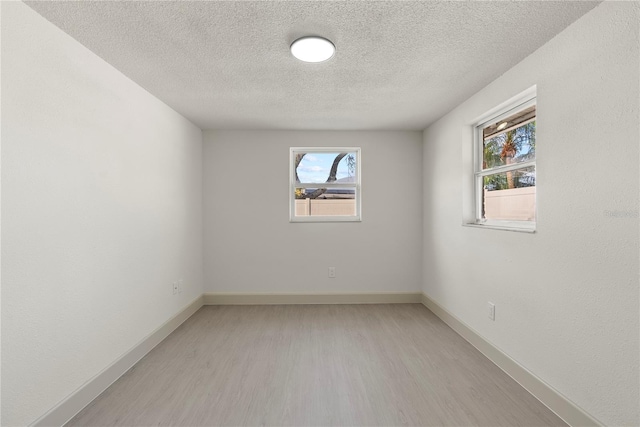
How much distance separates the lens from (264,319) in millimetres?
3260

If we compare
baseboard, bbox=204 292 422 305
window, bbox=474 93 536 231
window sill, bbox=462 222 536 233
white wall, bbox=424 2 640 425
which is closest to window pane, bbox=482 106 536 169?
window, bbox=474 93 536 231

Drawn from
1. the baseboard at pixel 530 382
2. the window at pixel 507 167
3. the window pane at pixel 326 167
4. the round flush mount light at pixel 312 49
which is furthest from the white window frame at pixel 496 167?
the window pane at pixel 326 167

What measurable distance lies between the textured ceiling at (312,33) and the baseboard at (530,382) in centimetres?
211

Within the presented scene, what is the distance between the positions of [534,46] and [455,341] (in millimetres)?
2374

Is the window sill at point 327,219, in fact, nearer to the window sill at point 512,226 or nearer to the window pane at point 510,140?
the window sill at point 512,226

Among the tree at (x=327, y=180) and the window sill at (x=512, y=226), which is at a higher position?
the tree at (x=327, y=180)

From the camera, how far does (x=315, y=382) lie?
2059mm

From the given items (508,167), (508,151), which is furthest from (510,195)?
(508,151)

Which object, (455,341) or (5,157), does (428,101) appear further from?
(5,157)

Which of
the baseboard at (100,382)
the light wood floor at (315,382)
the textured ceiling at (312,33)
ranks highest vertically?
the textured ceiling at (312,33)

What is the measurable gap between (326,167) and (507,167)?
83.9 inches

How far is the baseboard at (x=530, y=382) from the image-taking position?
5.31 feet

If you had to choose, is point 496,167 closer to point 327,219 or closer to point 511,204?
point 511,204

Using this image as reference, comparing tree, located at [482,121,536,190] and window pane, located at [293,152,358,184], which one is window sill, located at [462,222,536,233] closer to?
tree, located at [482,121,536,190]
